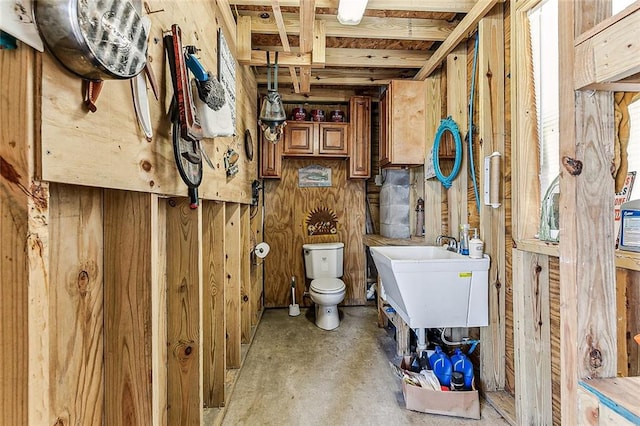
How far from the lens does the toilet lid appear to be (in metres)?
2.95

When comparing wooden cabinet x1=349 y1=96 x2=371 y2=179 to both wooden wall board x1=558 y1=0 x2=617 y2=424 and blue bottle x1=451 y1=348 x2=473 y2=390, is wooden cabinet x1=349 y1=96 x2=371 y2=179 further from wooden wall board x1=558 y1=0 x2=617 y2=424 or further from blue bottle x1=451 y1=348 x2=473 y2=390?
wooden wall board x1=558 y1=0 x2=617 y2=424

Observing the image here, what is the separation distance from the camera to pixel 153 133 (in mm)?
1018

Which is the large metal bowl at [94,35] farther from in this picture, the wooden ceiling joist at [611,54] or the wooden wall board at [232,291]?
the wooden wall board at [232,291]

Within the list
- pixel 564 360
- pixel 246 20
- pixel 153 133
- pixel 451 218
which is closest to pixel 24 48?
pixel 153 133

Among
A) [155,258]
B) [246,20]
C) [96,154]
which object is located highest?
[246,20]

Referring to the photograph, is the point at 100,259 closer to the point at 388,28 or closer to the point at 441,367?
the point at 441,367

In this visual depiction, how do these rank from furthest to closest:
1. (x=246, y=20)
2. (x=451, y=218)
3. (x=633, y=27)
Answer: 1. (x=451, y=218)
2. (x=246, y=20)
3. (x=633, y=27)

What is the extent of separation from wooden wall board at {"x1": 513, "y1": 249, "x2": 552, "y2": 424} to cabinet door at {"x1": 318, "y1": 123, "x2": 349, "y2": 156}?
7.54 feet

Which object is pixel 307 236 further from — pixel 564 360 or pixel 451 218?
pixel 564 360

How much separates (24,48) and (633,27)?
103 cm

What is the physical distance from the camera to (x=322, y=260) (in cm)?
350

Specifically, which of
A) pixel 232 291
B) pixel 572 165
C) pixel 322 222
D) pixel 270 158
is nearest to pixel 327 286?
pixel 322 222

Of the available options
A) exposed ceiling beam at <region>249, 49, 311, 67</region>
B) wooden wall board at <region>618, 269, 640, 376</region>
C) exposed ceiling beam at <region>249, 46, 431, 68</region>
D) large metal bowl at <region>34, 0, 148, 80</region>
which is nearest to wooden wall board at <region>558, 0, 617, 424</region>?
wooden wall board at <region>618, 269, 640, 376</region>

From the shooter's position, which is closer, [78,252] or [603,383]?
[603,383]
